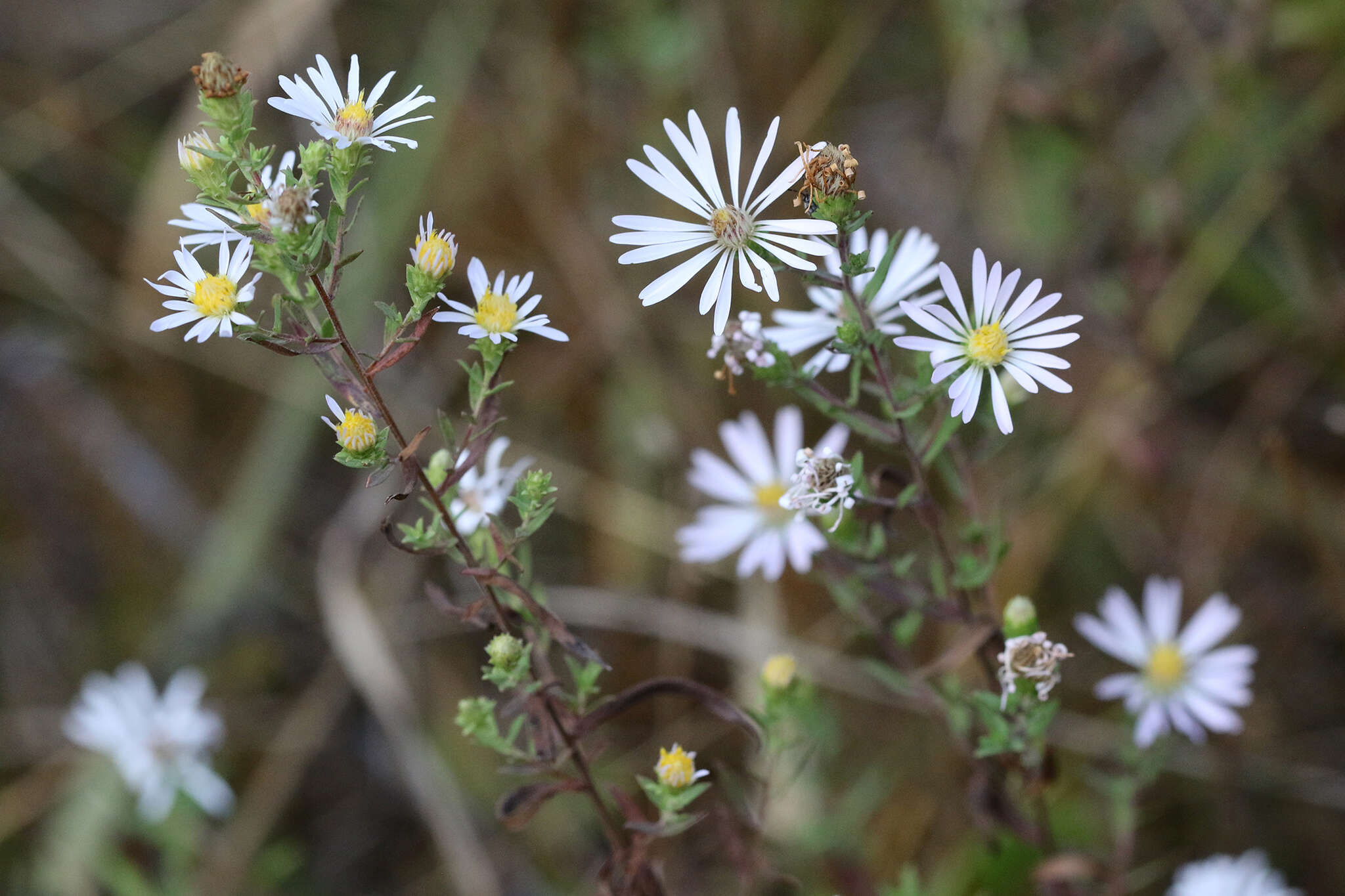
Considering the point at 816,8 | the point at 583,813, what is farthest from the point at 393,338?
the point at 816,8

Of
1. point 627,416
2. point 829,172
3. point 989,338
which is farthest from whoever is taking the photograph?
point 627,416

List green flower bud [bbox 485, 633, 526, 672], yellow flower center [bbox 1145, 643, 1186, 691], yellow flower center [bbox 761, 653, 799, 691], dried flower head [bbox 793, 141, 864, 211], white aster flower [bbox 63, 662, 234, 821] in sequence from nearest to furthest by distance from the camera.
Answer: dried flower head [bbox 793, 141, 864, 211] → green flower bud [bbox 485, 633, 526, 672] → yellow flower center [bbox 761, 653, 799, 691] → yellow flower center [bbox 1145, 643, 1186, 691] → white aster flower [bbox 63, 662, 234, 821]

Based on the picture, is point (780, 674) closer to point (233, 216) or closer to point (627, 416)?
point (233, 216)

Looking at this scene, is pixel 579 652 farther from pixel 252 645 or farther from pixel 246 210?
pixel 252 645

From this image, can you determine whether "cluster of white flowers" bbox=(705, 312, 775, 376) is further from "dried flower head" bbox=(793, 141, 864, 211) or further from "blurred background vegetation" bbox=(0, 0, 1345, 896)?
"blurred background vegetation" bbox=(0, 0, 1345, 896)

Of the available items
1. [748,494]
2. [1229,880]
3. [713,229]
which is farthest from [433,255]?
[1229,880]

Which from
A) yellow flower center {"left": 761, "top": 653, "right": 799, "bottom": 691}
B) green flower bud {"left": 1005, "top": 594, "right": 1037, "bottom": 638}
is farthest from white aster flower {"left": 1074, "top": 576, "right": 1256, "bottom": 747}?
yellow flower center {"left": 761, "top": 653, "right": 799, "bottom": 691}
